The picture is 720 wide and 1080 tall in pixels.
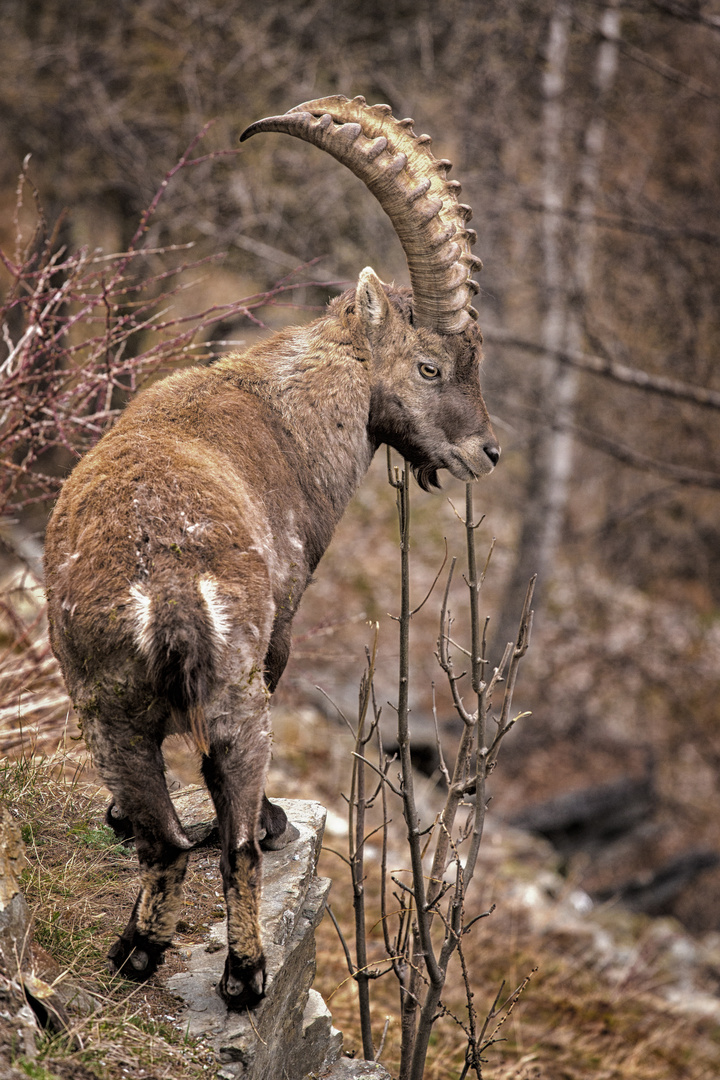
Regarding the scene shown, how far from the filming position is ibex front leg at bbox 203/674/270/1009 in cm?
270

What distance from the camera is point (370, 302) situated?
3.89m

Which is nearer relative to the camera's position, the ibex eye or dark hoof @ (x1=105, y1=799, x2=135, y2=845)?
dark hoof @ (x1=105, y1=799, x2=135, y2=845)

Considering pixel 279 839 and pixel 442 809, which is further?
pixel 279 839

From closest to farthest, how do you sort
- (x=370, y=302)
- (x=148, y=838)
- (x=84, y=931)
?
(x=148, y=838)
(x=84, y=931)
(x=370, y=302)

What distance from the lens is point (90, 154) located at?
34.0 ft

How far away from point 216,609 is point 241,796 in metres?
0.58

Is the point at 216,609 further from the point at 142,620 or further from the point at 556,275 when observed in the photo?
the point at 556,275

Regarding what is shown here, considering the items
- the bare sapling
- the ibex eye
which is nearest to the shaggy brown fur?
the bare sapling

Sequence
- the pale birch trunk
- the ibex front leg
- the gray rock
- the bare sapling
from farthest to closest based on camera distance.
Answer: the pale birch trunk → the bare sapling → the gray rock → the ibex front leg

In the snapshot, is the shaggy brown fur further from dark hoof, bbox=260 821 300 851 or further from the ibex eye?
the ibex eye

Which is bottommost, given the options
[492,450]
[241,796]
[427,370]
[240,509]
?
[241,796]

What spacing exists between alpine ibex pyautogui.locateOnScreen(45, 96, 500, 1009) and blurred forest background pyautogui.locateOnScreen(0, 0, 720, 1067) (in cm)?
397

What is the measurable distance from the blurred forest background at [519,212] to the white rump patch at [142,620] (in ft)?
18.9

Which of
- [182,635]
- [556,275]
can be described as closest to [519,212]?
[556,275]
